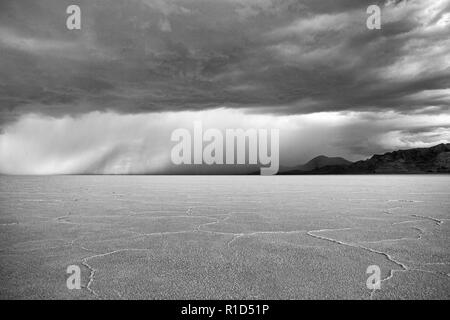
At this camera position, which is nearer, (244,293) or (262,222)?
(244,293)

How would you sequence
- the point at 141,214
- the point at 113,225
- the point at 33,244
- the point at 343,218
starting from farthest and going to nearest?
the point at 141,214
the point at 343,218
the point at 113,225
the point at 33,244

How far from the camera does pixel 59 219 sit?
824 cm

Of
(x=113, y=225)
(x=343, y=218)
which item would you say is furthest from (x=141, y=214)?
(x=343, y=218)

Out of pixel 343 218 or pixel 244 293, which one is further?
pixel 343 218
